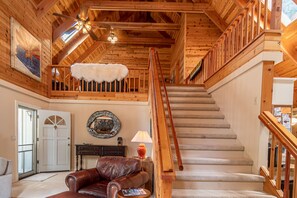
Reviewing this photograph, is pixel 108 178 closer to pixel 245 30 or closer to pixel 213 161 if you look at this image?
pixel 213 161

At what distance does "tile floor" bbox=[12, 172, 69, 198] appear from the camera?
3932 mm

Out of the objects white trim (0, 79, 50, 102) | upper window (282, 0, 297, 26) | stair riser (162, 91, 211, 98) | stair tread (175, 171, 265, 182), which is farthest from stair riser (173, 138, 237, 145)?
white trim (0, 79, 50, 102)

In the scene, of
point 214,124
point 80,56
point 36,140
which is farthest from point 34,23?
point 214,124

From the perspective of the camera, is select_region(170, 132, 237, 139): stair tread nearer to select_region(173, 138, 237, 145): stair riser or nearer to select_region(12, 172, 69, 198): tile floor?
select_region(173, 138, 237, 145): stair riser

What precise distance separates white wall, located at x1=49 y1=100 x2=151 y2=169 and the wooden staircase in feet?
7.58

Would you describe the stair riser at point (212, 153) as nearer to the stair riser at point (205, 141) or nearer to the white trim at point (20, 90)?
the stair riser at point (205, 141)

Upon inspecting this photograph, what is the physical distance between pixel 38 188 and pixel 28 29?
3.80m

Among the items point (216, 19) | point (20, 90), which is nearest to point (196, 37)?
point (216, 19)

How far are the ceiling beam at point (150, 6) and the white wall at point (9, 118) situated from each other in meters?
3.47

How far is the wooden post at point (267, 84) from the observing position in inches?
113

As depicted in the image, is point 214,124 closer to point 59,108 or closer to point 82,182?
point 82,182

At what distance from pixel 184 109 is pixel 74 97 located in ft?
12.5

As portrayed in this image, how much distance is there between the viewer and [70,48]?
26.8 ft

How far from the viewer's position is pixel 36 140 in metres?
5.84
